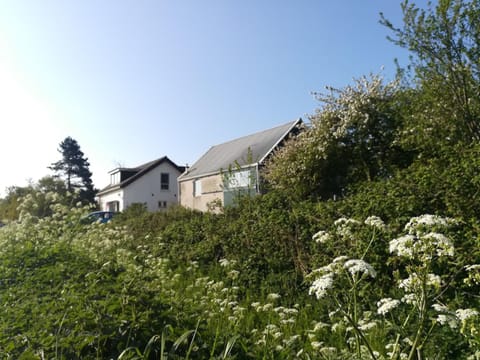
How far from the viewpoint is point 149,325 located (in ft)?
9.86

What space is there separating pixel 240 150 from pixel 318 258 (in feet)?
68.4

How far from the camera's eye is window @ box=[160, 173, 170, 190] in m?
36.6

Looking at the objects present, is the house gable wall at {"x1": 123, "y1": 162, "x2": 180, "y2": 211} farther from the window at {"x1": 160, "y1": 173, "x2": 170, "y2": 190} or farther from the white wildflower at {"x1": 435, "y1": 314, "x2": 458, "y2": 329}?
the white wildflower at {"x1": 435, "y1": 314, "x2": 458, "y2": 329}

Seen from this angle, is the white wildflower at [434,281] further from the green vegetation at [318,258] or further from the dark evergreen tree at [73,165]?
the dark evergreen tree at [73,165]

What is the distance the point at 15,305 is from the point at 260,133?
78.6 ft

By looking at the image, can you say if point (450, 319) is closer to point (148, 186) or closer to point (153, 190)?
point (153, 190)

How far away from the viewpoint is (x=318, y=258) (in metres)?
5.40

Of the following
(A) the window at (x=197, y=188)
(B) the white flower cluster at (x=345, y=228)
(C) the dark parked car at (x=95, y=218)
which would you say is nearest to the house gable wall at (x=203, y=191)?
(A) the window at (x=197, y=188)

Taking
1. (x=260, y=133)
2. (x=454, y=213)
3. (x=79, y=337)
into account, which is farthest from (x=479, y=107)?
(x=260, y=133)

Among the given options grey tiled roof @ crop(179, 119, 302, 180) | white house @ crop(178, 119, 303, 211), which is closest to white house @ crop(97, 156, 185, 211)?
white house @ crop(178, 119, 303, 211)

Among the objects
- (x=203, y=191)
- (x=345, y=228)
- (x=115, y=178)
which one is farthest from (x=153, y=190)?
(x=345, y=228)

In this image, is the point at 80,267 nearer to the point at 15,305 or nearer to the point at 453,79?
the point at 15,305

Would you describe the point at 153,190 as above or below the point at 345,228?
above

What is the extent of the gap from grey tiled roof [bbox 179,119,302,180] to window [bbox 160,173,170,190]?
7671mm
